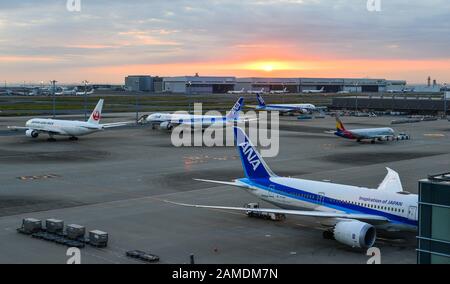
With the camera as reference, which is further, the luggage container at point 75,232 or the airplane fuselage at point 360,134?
the airplane fuselage at point 360,134

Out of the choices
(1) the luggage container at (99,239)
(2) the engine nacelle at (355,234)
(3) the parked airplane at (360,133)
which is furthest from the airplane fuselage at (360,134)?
(1) the luggage container at (99,239)

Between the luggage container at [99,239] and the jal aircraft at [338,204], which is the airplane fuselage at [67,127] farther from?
the luggage container at [99,239]

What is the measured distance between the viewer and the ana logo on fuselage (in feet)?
151

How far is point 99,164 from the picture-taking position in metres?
76.6

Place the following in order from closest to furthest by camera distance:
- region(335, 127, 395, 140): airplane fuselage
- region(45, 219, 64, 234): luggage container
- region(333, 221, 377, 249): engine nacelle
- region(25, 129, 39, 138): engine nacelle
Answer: region(333, 221, 377, 249): engine nacelle < region(45, 219, 64, 234): luggage container < region(335, 127, 395, 140): airplane fuselage < region(25, 129, 39, 138): engine nacelle

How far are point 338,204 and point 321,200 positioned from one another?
134cm

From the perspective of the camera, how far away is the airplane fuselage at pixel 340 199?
39.2 meters

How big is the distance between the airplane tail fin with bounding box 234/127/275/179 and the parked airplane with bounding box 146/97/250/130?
7005 cm

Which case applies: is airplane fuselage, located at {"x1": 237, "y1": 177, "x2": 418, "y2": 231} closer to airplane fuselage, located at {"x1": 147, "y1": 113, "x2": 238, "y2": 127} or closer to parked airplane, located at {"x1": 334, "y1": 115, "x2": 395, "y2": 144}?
parked airplane, located at {"x1": 334, "y1": 115, "x2": 395, "y2": 144}

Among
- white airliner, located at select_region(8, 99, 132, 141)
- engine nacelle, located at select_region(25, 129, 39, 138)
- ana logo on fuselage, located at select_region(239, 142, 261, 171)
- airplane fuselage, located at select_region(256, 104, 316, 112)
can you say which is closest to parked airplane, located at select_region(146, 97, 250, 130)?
white airliner, located at select_region(8, 99, 132, 141)

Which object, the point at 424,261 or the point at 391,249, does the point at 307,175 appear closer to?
the point at 391,249

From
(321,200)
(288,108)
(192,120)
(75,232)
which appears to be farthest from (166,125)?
(75,232)

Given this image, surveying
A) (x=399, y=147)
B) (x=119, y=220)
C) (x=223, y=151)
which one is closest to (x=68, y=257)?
(x=119, y=220)
